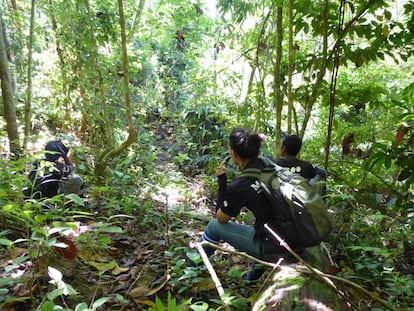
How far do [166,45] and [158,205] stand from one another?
9.80 metres

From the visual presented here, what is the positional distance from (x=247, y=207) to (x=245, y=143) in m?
0.53

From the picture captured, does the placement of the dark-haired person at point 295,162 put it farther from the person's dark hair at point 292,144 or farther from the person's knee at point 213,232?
the person's knee at point 213,232

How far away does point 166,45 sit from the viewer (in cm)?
1359

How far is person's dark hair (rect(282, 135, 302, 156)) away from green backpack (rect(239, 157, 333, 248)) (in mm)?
1402

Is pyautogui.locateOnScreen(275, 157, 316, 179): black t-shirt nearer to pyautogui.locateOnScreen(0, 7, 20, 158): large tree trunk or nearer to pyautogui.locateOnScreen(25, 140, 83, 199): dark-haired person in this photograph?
pyautogui.locateOnScreen(25, 140, 83, 199): dark-haired person

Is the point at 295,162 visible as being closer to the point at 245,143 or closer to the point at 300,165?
the point at 300,165

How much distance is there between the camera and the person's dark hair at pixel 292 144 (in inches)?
161

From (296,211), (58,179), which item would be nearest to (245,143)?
(296,211)

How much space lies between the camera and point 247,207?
2.94 metres

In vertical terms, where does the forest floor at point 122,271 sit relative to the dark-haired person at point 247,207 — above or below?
below

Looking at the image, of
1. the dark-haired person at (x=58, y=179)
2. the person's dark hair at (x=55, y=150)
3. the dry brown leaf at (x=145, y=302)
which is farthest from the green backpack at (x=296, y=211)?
the person's dark hair at (x=55, y=150)

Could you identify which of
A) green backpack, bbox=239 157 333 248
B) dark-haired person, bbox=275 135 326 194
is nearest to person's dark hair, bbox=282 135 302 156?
dark-haired person, bbox=275 135 326 194

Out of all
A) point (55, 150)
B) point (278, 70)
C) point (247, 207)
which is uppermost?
point (278, 70)

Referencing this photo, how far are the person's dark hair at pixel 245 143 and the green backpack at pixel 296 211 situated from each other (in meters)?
0.28
